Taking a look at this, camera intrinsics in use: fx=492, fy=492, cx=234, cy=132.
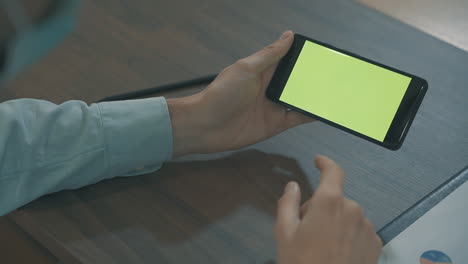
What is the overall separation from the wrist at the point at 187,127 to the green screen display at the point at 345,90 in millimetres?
107

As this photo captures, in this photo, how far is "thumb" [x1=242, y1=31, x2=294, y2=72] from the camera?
59 cm

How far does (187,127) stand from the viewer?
23.1 inches

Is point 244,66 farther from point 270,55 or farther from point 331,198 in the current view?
point 331,198

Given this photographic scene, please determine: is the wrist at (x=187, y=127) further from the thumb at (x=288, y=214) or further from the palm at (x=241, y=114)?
the thumb at (x=288, y=214)

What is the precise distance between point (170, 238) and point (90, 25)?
37cm

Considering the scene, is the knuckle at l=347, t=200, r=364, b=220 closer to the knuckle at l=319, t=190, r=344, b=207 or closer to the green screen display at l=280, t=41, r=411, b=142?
the knuckle at l=319, t=190, r=344, b=207

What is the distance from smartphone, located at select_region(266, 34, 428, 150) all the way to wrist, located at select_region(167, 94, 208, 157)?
0.09 metres

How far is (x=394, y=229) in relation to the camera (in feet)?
1.74

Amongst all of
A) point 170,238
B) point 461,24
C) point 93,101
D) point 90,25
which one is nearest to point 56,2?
point 170,238

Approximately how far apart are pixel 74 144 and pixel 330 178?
28cm

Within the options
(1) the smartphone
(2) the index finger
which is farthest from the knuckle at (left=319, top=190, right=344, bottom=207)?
(1) the smartphone

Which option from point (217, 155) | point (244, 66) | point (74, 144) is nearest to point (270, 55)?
point (244, 66)

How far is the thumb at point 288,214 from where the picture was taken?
0.46m

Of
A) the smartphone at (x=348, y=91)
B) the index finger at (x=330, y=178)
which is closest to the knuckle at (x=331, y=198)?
the index finger at (x=330, y=178)
